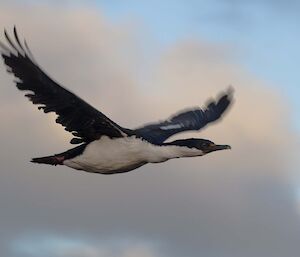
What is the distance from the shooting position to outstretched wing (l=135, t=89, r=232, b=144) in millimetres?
31156

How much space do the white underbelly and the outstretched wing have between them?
2.22m

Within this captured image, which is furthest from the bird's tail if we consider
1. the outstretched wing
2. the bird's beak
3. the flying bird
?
the bird's beak

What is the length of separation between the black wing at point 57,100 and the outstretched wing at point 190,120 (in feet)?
7.34

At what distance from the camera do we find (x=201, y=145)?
90.2 feet

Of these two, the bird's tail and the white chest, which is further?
the bird's tail

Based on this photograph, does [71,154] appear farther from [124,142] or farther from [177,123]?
[177,123]

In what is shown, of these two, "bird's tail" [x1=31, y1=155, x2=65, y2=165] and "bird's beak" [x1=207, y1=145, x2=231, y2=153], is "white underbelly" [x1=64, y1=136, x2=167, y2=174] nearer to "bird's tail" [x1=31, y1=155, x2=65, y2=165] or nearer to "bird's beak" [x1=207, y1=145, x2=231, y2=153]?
"bird's tail" [x1=31, y1=155, x2=65, y2=165]

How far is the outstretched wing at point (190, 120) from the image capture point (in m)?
31.2

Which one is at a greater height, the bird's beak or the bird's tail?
the bird's beak

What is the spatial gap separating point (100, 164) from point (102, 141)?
62 centimetres

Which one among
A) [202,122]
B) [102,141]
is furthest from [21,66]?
[202,122]

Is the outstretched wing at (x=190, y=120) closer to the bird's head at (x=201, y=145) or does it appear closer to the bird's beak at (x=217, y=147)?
the bird's head at (x=201, y=145)

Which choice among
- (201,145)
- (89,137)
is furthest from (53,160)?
(201,145)

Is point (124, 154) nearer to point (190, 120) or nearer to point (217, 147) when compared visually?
point (217, 147)
